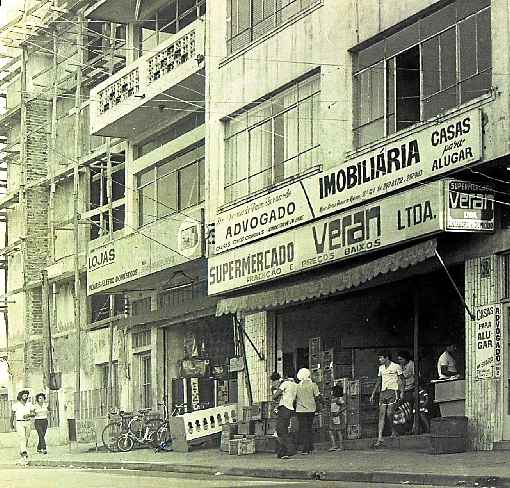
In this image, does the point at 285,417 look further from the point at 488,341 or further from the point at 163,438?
the point at 163,438

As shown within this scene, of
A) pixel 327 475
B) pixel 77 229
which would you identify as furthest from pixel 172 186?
pixel 327 475

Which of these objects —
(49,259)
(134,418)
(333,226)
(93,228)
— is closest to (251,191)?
(333,226)

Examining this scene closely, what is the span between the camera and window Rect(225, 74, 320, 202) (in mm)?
25078

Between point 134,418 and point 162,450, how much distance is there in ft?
7.05

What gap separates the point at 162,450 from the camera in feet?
91.5

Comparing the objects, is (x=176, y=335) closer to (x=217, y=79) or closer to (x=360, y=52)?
(x=217, y=79)

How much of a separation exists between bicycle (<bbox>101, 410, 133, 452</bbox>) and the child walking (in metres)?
8.20

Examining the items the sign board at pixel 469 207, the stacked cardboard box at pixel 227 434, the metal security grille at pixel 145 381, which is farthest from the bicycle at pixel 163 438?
the sign board at pixel 469 207

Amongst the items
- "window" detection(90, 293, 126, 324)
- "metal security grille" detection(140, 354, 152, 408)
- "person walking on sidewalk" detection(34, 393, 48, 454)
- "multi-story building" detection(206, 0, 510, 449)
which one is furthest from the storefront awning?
"window" detection(90, 293, 126, 324)

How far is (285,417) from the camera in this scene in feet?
72.2

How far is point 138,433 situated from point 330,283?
9.09 metres

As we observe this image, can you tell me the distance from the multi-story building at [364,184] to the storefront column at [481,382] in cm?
3

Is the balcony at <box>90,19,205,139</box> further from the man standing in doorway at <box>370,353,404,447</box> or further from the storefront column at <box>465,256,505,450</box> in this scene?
the storefront column at <box>465,256,505,450</box>

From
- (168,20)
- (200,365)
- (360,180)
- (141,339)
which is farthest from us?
(141,339)
